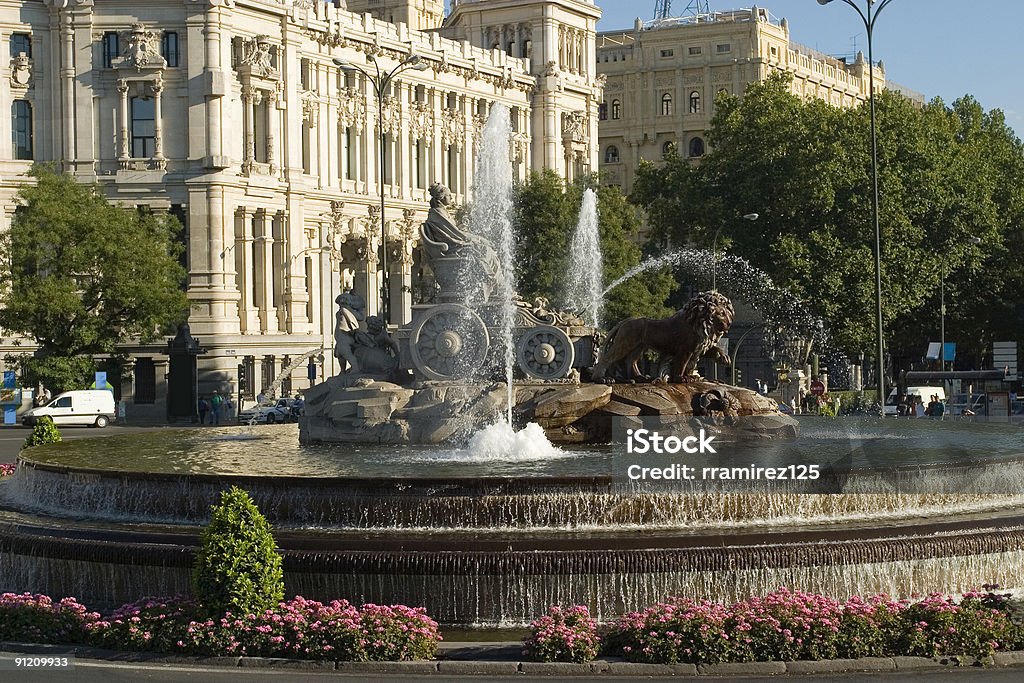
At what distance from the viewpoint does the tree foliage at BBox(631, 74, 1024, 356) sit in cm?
6769

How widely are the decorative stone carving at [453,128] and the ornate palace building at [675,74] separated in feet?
102

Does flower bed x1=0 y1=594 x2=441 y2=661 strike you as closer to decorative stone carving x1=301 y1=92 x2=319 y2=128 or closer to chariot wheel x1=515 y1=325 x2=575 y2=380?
chariot wheel x1=515 y1=325 x2=575 y2=380

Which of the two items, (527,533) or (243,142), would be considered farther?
(243,142)

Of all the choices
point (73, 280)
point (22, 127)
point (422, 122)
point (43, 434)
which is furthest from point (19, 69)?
point (43, 434)

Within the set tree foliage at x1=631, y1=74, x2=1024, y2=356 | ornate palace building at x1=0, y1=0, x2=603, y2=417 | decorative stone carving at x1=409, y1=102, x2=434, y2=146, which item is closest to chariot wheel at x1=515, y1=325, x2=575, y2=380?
ornate palace building at x1=0, y1=0, x2=603, y2=417

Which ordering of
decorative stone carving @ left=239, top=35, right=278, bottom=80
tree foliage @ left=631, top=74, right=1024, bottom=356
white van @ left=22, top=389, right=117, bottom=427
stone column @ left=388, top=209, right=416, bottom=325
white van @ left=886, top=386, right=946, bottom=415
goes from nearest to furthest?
white van @ left=886, top=386, right=946, bottom=415, white van @ left=22, top=389, right=117, bottom=427, tree foliage @ left=631, top=74, right=1024, bottom=356, decorative stone carving @ left=239, top=35, right=278, bottom=80, stone column @ left=388, top=209, right=416, bottom=325

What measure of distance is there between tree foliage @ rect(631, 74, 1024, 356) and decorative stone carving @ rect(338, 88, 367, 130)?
1629cm

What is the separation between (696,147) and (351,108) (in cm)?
4469

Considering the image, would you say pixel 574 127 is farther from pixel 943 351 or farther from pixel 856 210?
pixel 943 351

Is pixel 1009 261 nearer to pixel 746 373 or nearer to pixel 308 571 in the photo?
pixel 746 373

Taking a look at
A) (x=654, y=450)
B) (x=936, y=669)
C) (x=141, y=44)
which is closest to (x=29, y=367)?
(x=141, y=44)

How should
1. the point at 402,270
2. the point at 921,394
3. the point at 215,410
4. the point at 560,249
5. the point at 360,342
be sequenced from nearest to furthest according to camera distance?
the point at 360,342, the point at 921,394, the point at 215,410, the point at 560,249, the point at 402,270

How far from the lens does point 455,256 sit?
30.7 metres

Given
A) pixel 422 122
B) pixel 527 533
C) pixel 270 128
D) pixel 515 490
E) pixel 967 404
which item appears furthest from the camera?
pixel 422 122
